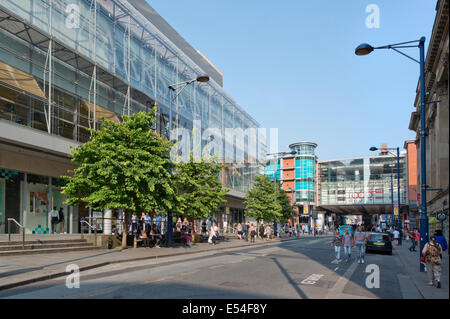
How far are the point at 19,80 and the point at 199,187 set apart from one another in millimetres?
12292

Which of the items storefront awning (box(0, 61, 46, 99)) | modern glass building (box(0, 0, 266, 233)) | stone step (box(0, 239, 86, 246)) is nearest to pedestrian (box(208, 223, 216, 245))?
modern glass building (box(0, 0, 266, 233))

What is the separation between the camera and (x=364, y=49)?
1438 cm

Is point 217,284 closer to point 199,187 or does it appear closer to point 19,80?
point 19,80

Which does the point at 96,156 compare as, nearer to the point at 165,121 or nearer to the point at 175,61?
the point at 165,121

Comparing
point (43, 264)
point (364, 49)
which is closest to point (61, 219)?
point (43, 264)

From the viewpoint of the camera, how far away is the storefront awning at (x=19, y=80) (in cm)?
1945

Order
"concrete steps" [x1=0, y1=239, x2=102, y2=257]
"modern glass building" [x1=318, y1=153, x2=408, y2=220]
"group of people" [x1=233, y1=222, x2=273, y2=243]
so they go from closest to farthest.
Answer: "concrete steps" [x1=0, y1=239, x2=102, y2=257] < "group of people" [x1=233, y1=222, x2=273, y2=243] < "modern glass building" [x1=318, y1=153, x2=408, y2=220]

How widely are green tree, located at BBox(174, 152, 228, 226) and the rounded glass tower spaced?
71.8m

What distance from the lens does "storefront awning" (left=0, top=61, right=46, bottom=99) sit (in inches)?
766

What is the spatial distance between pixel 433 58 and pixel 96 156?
83.4ft

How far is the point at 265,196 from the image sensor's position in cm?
4294

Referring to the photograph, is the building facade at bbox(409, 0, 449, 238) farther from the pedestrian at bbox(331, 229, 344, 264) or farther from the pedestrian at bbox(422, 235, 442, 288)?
the pedestrian at bbox(422, 235, 442, 288)
